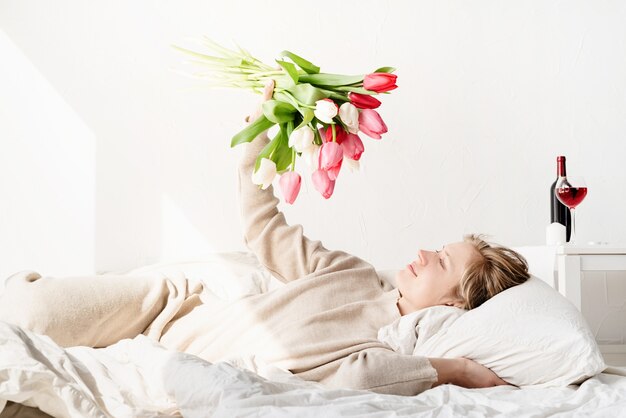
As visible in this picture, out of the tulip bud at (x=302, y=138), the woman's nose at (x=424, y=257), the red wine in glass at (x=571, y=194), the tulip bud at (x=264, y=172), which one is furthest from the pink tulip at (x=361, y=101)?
the red wine in glass at (x=571, y=194)

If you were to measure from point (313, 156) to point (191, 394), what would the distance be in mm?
633

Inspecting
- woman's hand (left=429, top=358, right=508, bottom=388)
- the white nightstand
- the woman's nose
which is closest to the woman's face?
the woman's nose

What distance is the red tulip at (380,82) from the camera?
165 cm

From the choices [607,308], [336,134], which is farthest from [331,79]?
[607,308]

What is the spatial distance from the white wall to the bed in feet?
3.65

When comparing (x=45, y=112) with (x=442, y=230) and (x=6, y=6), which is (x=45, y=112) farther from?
(x=442, y=230)

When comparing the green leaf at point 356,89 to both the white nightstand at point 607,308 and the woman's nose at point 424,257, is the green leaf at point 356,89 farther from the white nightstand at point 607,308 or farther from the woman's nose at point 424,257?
the white nightstand at point 607,308

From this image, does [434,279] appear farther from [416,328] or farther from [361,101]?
[361,101]

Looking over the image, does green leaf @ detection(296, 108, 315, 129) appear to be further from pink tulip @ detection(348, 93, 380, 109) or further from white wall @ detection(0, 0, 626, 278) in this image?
white wall @ detection(0, 0, 626, 278)

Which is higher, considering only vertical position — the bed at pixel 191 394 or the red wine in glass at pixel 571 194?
the red wine in glass at pixel 571 194

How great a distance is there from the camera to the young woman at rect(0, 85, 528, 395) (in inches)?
75.2

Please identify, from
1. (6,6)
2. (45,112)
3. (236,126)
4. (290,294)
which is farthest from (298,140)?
(6,6)

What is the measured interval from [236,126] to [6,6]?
0.88m

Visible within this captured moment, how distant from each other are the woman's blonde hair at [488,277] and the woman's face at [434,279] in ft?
0.06
